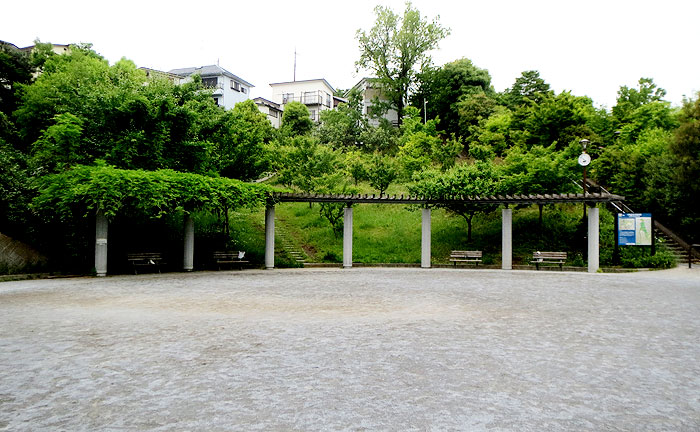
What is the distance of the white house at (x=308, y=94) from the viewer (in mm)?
64250

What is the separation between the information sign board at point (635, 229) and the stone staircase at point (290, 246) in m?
14.7

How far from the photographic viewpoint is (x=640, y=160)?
2695 cm

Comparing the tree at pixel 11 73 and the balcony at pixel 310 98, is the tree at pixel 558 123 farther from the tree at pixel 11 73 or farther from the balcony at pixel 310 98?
the balcony at pixel 310 98

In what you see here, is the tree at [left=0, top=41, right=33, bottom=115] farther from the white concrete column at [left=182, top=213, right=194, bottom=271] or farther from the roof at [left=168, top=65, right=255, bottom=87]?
the roof at [left=168, top=65, right=255, bottom=87]

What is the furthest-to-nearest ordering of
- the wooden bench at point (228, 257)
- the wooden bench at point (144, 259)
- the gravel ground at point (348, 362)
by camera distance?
the wooden bench at point (228, 257)
the wooden bench at point (144, 259)
the gravel ground at point (348, 362)

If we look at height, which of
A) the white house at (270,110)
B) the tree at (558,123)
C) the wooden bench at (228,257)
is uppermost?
the white house at (270,110)

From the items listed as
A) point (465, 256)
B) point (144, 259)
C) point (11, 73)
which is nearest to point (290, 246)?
point (144, 259)

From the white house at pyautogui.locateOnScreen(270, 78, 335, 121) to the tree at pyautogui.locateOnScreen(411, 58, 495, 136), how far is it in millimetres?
19538

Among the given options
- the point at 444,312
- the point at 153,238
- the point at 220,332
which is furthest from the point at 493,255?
the point at 220,332

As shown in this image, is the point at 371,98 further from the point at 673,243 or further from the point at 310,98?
the point at 673,243

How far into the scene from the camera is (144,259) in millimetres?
18609

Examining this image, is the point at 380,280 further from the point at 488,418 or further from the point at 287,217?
the point at 287,217

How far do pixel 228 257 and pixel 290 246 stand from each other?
4.33 metres

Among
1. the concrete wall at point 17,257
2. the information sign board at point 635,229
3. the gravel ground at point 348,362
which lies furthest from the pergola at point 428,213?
the concrete wall at point 17,257
